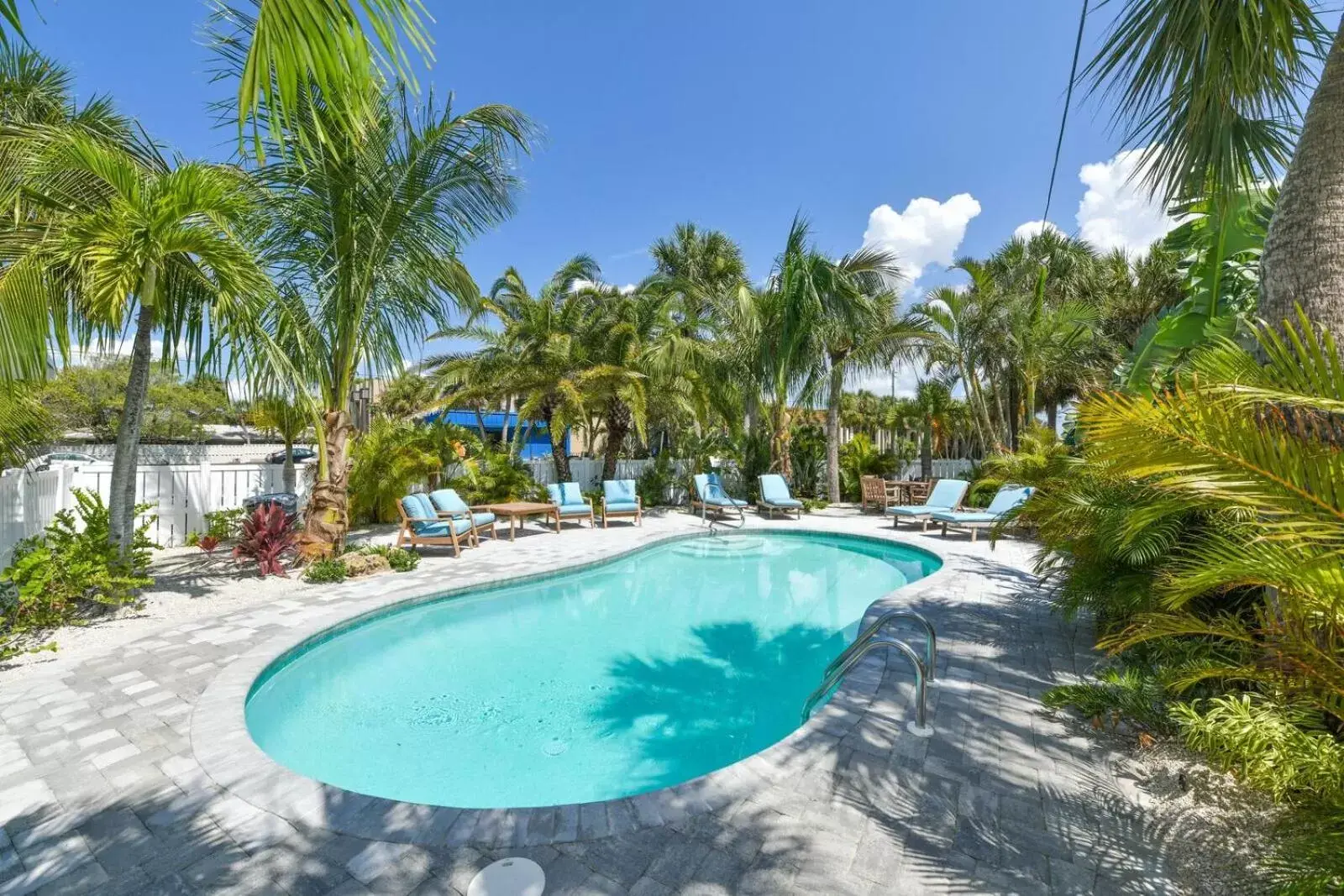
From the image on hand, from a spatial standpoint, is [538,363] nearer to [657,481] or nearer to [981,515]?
[657,481]

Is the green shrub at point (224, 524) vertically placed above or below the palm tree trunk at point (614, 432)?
below

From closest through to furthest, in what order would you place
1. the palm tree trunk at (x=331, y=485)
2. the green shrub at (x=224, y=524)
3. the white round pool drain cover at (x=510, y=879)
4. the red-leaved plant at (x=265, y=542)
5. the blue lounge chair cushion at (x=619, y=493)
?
the white round pool drain cover at (x=510, y=879)
the red-leaved plant at (x=265, y=542)
the palm tree trunk at (x=331, y=485)
the green shrub at (x=224, y=524)
the blue lounge chair cushion at (x=619, y=493)

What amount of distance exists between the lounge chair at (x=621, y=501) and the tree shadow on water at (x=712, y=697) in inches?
259

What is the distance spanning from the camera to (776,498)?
584 inches

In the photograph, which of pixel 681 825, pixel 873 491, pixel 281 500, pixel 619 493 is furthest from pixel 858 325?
pixel 681 825

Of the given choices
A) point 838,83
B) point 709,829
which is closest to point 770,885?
point 709,829

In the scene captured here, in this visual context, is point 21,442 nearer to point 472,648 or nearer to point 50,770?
point 50,770

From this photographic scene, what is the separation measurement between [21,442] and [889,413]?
93.6 feet

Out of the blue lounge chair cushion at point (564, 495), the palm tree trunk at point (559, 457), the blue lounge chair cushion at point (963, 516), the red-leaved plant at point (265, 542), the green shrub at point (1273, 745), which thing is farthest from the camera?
the palm tree trunk at point (559, 457)

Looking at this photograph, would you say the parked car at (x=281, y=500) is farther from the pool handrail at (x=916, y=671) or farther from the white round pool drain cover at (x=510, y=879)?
the pool handrail at (x=916, y=671)

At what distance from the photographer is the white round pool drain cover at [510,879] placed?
92.5 inches

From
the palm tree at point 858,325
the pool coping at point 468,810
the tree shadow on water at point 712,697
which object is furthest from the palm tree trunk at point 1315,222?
the palm tree at point 858,325

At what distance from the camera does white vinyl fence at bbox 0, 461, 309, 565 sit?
20.6 feet

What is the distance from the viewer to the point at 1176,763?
3.26 m
